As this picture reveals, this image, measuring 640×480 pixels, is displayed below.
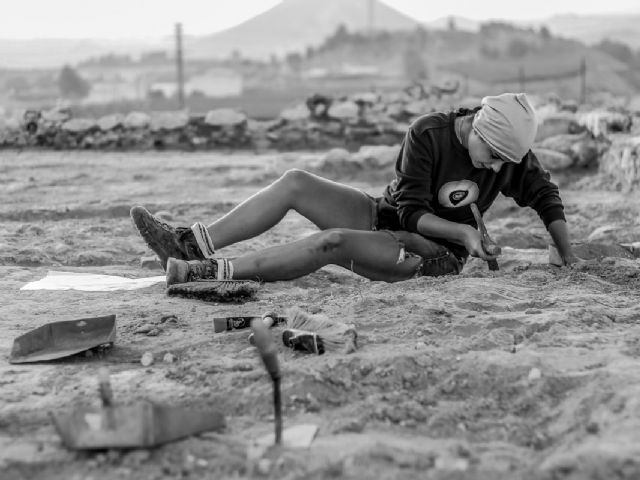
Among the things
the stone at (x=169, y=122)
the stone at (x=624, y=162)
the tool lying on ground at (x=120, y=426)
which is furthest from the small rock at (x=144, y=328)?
the stone at (x=169, y=122)

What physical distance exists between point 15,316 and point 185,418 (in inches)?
65.0

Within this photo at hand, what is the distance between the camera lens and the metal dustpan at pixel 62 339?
10.3 feet

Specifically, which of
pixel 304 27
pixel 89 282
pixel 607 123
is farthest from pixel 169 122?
pixel 304 27

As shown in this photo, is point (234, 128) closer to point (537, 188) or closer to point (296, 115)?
point (296, 115)

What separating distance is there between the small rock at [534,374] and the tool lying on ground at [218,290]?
1.49m

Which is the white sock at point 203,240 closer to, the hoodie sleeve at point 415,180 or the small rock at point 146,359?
the hoodie sleeve at point 415,180

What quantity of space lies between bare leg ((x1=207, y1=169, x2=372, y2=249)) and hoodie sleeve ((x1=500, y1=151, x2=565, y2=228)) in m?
0.72

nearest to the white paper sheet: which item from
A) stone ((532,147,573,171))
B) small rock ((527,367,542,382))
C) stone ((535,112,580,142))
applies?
small rock ((527,367,542,382))

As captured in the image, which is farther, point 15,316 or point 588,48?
point 588,48

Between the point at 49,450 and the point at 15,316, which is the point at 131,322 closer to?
the point at 15,316

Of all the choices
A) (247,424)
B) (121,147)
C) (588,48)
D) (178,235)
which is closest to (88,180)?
(121,147)

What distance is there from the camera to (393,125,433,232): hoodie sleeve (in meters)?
4.01

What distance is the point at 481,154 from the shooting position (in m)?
3.90

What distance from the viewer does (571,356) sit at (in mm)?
2877
